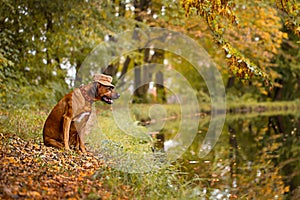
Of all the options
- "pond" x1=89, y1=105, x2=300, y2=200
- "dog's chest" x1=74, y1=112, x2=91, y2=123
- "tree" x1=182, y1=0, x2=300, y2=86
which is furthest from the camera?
"dog's chest" x1=74, y1=112, x2=91, y2=123

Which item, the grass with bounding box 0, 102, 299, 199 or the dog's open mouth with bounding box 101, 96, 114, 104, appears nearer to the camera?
the grass with bounding box 0, 102, 299, 199

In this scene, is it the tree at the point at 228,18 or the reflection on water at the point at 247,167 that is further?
the reflection on water at the point at 247,167

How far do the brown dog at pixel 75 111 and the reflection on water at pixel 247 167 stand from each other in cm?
196

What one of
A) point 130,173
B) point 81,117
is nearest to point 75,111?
point 81,117

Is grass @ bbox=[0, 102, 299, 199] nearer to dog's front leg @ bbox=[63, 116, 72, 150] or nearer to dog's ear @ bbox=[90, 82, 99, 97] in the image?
dog's front leg @ bbox=[63, 116, 72, 150]

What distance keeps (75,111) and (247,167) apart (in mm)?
4335

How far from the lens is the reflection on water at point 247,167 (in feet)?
26.0

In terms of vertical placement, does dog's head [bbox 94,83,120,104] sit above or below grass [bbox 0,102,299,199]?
above

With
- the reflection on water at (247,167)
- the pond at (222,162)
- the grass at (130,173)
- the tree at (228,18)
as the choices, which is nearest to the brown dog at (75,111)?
the grass at (130,173)

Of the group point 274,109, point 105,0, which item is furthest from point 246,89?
point 105,0

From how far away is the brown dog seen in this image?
7562 mm

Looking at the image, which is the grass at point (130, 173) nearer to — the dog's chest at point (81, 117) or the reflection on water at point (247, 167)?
the reflection on water at point (247, 167)

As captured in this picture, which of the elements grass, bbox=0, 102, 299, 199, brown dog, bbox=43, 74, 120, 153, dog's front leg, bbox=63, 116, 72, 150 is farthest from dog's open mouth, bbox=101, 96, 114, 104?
grass, bbox=0, 102, 299, 199

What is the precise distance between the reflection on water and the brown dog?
196 centimetres
